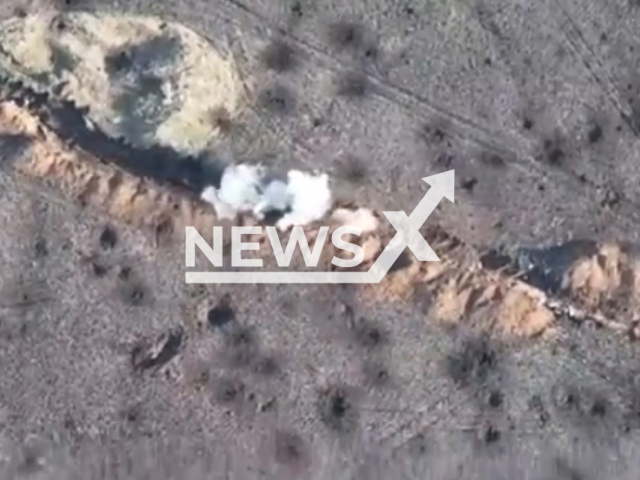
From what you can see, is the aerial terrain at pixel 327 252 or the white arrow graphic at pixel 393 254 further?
the white arrow graphic at pixel 393 254

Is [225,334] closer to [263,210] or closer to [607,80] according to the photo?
[263,210]

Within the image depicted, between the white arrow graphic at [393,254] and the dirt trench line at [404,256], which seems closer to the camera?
the dirt trench line at [404,256]

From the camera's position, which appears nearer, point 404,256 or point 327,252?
point 404,256

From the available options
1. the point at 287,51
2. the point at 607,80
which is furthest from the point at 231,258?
the point at 607,80

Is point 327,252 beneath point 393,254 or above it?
beneath

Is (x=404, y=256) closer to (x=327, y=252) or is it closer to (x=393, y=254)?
(x=393, y=254)

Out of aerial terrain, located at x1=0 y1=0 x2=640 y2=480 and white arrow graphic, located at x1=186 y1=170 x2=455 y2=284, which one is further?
white arrow graphic, located at x1=186 y1=170 x2=455 y2=284

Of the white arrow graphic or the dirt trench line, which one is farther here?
the white arrow graphic

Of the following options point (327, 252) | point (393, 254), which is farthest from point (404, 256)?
point (327, 252)
